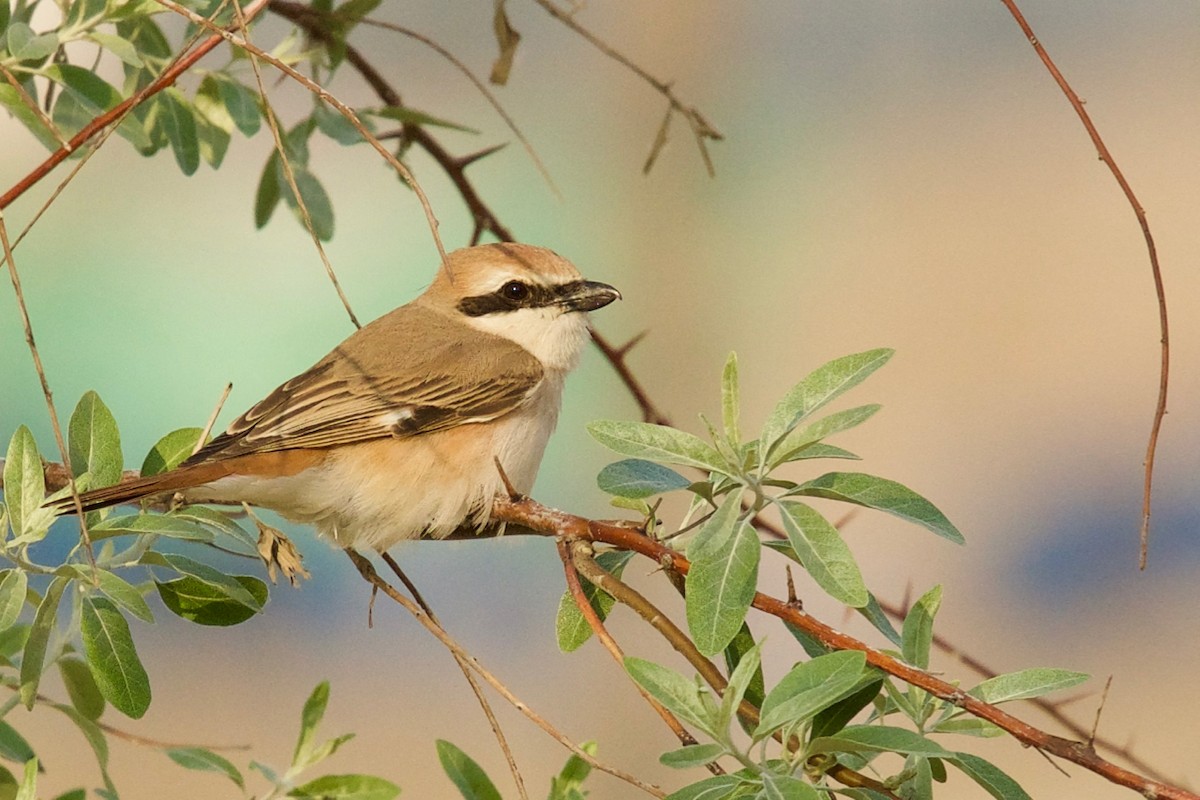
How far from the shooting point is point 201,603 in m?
1.55

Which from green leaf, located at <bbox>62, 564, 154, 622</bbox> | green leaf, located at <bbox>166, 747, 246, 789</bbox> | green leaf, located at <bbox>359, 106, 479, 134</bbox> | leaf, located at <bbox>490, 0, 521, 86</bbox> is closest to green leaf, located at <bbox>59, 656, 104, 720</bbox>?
green leaf, located at <bbox>166, 747, 246, 789</bbox>

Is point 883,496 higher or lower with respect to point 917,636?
higher

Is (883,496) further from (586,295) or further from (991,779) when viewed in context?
(586,295)

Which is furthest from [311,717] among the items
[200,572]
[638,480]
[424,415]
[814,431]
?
[424,415]

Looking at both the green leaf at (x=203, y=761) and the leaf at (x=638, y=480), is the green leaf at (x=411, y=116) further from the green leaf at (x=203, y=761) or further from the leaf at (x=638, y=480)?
the green leaf at (x=203, y=761)

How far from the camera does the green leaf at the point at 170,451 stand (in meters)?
1.79

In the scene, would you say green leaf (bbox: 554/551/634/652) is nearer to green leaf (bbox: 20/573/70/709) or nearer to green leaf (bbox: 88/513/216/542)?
green leaf (bbox: 88/513/216/542)

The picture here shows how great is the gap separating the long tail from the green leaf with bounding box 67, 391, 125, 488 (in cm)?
2

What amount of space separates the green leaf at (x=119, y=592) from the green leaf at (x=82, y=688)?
1.12ft

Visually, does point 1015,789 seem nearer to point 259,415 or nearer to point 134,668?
point 134,668

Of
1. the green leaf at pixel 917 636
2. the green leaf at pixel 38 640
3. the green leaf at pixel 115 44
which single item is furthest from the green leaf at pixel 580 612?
the green leaf at pixel 115 44

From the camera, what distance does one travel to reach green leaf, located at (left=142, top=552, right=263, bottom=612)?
1.45 m

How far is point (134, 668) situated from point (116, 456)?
0.29m

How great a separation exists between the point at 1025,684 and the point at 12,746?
1200 mm
